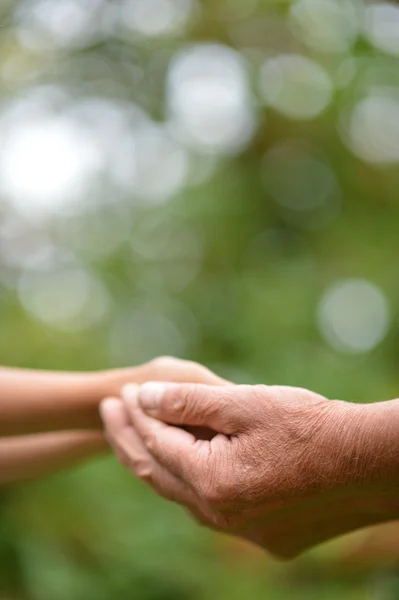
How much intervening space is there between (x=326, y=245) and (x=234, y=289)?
1.72ft

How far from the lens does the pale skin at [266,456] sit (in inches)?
30.9

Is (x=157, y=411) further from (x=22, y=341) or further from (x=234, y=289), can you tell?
(x=234, y=289)

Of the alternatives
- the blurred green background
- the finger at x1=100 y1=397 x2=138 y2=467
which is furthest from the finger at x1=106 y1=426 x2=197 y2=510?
the blurred green background

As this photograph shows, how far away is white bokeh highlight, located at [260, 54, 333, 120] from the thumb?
3000 millimetres

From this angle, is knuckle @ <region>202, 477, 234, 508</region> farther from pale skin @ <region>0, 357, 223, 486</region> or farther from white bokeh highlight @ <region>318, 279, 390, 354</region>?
white bokeh highlight @ <region>318, 279, 390, 354</region>

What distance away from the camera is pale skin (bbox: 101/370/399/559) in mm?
785

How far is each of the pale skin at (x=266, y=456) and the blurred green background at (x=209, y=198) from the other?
161 cm

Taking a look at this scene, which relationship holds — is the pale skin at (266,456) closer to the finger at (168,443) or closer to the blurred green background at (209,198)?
the finger at (168,443)

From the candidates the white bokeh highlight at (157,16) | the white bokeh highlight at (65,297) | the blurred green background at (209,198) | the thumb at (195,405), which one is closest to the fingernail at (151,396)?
the thumb at (195,405)

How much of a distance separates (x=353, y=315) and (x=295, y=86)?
1319 mm

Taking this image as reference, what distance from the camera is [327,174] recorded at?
3.94 meters

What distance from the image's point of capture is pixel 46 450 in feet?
4.21

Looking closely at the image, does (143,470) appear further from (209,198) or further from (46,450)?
(209,198)

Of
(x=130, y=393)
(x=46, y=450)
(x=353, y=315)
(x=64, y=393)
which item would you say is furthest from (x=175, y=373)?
(x=353, y=315)
